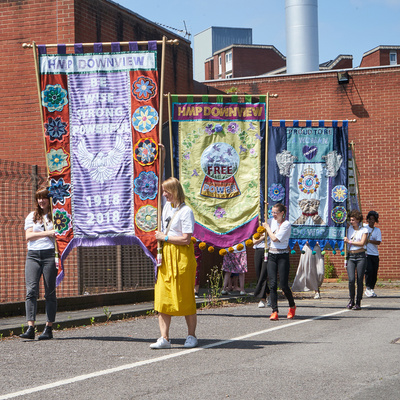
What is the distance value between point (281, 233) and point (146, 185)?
8.63 ft

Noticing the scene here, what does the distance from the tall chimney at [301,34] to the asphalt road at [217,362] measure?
30193mm

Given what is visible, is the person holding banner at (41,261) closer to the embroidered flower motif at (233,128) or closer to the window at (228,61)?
the embroidered flower motif at (233,128)

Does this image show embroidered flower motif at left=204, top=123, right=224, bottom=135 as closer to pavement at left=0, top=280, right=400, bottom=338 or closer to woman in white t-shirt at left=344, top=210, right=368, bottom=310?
woman in white t-shirt at left=344, top=210, right=368, bottom=310

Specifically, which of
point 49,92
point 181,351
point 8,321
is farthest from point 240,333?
point 49,92

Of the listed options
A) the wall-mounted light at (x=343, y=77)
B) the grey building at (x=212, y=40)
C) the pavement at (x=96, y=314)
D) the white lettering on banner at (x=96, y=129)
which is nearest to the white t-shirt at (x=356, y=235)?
the pavement at (x=96, y=314)

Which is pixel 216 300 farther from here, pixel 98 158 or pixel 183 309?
pixel 183 309

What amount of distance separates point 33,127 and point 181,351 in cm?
846

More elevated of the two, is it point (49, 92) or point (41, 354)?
point (49, 92)

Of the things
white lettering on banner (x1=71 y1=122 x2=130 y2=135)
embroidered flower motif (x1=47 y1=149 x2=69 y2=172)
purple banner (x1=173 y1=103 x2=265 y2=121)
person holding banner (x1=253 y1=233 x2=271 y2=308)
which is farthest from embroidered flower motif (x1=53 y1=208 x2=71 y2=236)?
person holding banner (x1=253 y1=233 x2=271 y2=308)

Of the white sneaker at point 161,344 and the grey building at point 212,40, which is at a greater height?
the grey building at point 212,40

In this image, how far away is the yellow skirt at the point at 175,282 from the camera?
8.41 m

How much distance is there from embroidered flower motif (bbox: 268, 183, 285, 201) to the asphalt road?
384 centimetres

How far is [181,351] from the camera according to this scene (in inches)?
329

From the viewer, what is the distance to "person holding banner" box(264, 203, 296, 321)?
1187 centimetres
